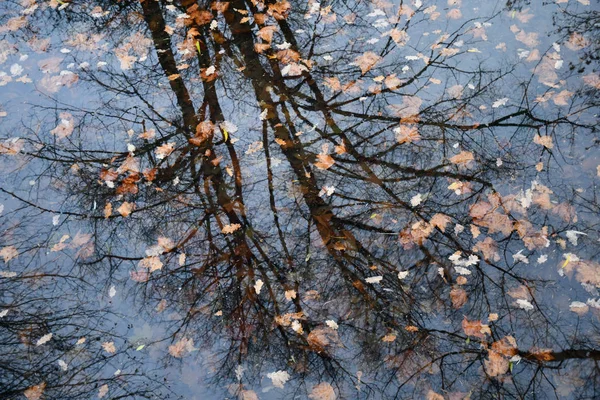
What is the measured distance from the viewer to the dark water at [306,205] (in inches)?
102

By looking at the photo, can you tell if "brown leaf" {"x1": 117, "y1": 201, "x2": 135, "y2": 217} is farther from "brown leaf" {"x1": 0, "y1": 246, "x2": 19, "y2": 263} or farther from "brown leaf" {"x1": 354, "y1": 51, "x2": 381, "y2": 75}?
"brown leaf" {"x1": 354, "y1": 51, "x2": 381, "y2": 75}

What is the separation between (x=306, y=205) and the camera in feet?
10.2

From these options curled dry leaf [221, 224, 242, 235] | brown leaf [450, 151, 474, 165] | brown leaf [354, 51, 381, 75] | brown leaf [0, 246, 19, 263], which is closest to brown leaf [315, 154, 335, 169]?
curled dry leaf [221, 224, 242, 235]

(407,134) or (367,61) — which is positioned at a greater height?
(367,61)

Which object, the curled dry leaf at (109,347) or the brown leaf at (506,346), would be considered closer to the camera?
the brown leaf at (506,346)

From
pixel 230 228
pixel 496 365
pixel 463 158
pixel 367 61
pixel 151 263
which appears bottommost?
pixel 496 365

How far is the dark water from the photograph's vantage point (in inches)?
102

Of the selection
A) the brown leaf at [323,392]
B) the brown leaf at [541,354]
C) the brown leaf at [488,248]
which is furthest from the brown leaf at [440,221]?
the brown leaf at [323,392]

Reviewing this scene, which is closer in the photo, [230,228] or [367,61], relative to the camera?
[230,228]

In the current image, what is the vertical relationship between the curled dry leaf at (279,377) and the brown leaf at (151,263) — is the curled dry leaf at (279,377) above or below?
below

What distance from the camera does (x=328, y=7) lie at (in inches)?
177

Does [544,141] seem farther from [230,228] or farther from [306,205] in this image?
[230,228]

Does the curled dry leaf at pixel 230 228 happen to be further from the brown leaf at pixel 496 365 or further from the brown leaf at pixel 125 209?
Result: the brown leaf at pixel 496 365

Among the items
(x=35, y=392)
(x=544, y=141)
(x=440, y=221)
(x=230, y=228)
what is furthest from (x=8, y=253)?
(x=544, y=141)
